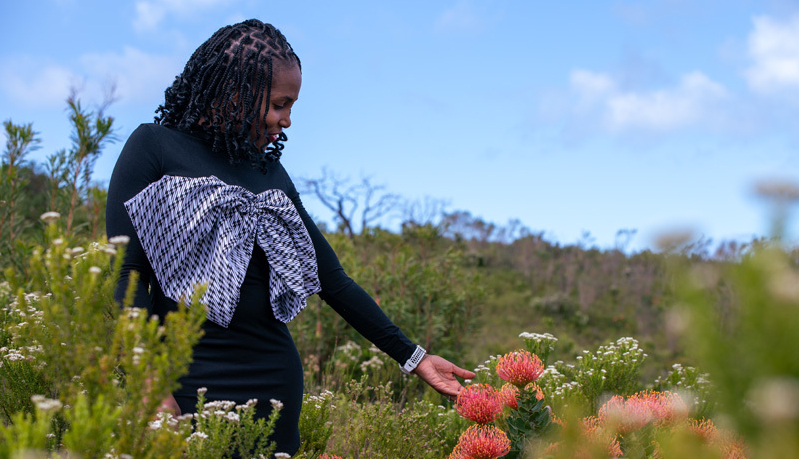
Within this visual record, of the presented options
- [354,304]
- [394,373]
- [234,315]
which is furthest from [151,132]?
[394,373]

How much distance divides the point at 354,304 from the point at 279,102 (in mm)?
744

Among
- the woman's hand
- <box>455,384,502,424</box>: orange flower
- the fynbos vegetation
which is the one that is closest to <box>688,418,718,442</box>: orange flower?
the fynbos vegetation

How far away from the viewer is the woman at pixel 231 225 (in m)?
1.72

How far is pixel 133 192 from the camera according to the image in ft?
5.62

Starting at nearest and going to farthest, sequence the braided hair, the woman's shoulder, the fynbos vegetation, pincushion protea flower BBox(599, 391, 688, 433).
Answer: the fynbos vegetation → pincushion protea flower BBox(599, 391, 688, 433) → the woman's shoulder → the braided hair

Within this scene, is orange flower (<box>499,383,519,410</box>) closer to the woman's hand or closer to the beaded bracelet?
the woman's hand

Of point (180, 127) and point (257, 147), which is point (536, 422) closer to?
point (257, 147)

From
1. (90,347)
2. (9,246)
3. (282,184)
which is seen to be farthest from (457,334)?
(90,347)

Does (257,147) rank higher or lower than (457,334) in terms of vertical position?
higher

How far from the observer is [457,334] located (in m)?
6.43

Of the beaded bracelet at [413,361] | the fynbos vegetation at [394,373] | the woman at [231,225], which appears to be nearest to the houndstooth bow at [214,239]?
the woman at [231,225]

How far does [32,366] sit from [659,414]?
1975 mm

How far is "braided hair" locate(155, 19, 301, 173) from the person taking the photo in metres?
1.90

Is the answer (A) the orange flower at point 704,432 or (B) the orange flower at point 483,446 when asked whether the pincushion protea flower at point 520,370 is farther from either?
(A) the orange flower at point 704,432
